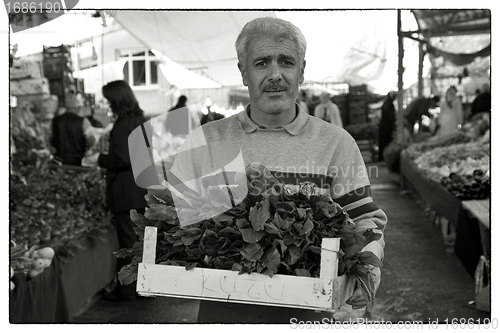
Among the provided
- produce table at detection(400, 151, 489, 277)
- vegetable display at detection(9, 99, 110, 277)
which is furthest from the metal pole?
vegetable display at detection(9, 99, 110, 277)

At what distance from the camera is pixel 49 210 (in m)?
4.18

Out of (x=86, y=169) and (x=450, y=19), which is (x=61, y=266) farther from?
(x=450, y=19)

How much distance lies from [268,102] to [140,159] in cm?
229

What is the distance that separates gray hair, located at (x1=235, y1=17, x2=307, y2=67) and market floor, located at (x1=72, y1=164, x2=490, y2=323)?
9.22 feet

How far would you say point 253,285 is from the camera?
1.69 metres

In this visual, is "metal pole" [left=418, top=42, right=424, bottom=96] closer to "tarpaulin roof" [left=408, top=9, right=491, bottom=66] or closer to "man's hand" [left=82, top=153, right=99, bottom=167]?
"tarpaulin roof" [left=408, top=9, right=491, bottom=66]

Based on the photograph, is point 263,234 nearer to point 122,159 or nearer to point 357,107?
point 122,159

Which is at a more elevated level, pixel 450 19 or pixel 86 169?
pixel 450 19

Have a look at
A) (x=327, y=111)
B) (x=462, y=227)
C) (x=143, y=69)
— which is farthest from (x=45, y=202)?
(x=143, y=69)

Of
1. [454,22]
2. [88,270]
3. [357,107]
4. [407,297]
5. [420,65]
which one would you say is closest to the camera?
[88,270]

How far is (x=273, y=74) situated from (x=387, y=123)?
10702 mm

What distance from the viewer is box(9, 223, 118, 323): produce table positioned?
3.14 metres

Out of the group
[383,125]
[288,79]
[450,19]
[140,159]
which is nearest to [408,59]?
[383,125]

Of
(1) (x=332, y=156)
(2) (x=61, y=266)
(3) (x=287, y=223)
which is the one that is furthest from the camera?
(2) (x=61, y=266)
